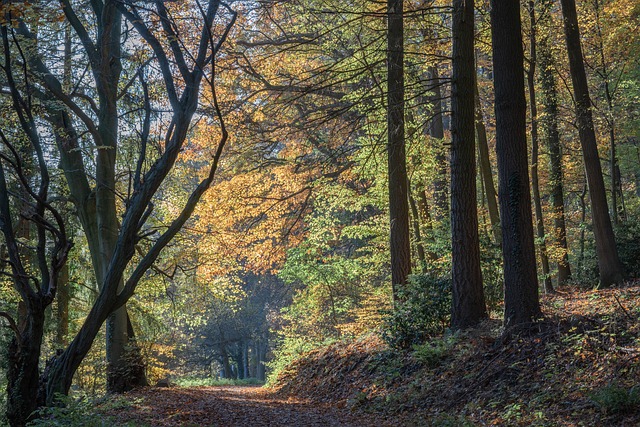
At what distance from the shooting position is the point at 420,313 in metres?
10.6

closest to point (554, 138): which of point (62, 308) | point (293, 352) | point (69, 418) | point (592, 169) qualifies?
point (592, 169)

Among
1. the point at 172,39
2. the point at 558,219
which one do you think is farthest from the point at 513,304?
the point at 558,219

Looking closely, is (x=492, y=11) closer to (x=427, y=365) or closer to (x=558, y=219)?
(x=427, y=365)

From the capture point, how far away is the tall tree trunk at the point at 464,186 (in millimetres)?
9805

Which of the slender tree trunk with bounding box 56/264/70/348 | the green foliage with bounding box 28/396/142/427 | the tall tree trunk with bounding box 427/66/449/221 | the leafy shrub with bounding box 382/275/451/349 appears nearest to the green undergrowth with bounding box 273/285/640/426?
the leafy shrub with bounding box 382/275/451/349

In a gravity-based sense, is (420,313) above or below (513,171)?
below

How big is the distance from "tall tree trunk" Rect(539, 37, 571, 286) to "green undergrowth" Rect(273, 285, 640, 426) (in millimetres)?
5472

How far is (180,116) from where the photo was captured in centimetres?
822

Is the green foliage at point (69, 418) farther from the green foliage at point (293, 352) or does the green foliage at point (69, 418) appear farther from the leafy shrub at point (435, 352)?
the green foliage at point (293, 352)

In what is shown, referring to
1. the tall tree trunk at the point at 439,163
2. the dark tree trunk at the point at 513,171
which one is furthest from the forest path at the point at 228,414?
the tall tree trunk at the point at 439,163

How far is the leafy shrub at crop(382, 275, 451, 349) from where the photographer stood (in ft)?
34.3

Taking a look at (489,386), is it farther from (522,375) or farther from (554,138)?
(554,138)

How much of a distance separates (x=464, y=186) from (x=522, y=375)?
394 centimetres

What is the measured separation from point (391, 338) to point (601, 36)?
1104 centimetres
